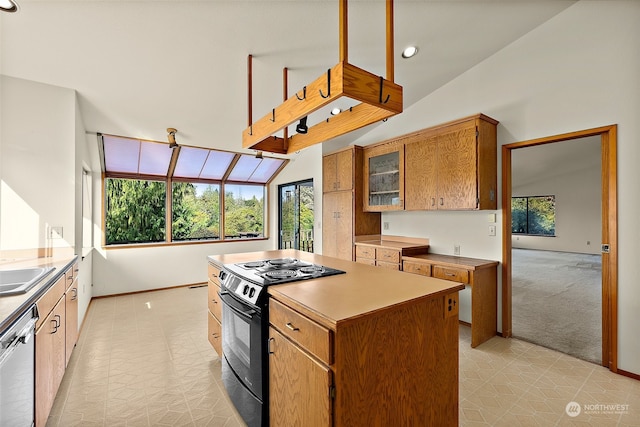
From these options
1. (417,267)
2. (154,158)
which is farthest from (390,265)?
(154,158)

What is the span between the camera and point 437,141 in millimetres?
3342

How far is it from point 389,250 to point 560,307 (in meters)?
2.45

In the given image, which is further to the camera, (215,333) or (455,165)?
(455,165)

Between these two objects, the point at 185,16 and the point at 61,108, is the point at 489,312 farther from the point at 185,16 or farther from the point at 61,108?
the point at 61,108

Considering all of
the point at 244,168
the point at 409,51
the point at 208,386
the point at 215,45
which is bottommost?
the point at 208,386

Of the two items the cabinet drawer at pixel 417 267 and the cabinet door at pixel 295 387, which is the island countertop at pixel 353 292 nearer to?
the cabinet door at pixel 295 387

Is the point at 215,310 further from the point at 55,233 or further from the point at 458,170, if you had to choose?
the point at 458,170

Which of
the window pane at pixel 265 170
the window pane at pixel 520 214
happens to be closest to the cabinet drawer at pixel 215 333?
the window pane at pixel 265 170

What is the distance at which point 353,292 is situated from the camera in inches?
60.8

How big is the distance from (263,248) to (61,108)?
393 cm

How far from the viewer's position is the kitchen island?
4.01ft

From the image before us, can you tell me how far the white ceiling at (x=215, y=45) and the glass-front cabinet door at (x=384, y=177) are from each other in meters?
0.82

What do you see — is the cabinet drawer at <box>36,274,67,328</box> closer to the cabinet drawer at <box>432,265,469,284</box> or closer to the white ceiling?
the white ceiling

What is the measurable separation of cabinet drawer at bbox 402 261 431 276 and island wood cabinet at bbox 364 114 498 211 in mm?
655
